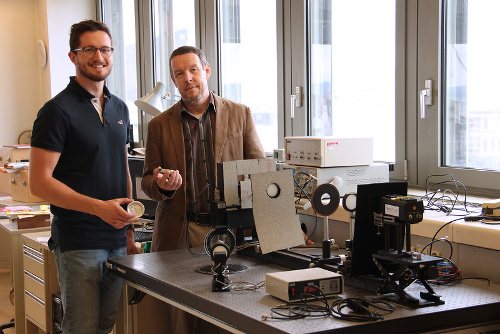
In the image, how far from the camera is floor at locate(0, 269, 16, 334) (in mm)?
4484

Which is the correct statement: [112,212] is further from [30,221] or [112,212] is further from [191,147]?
[30,221]

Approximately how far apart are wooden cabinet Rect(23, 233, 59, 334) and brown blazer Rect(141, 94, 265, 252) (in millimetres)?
943

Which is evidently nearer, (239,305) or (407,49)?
(239,305)

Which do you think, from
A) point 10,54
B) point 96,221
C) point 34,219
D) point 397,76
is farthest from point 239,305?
point 10,54

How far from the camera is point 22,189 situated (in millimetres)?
4859

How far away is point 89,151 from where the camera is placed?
8.03ft

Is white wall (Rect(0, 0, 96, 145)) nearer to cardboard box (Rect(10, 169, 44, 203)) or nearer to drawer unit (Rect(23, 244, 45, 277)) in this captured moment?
cardboard box (Rect(10, 169, 44, 203))

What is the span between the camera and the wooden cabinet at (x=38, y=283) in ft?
11.3

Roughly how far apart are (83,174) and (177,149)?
461 millimetres

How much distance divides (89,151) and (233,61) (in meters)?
2.21

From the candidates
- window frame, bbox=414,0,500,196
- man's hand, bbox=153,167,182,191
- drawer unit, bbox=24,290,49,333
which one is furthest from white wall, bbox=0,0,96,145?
window frame, bbox=414,0,500,196

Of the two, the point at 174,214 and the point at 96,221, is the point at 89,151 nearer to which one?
the point at 96,221

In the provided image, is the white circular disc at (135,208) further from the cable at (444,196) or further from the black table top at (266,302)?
the cable at (444,196)

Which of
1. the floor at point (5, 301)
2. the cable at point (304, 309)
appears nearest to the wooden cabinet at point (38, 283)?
the floor at point (5, 301)
